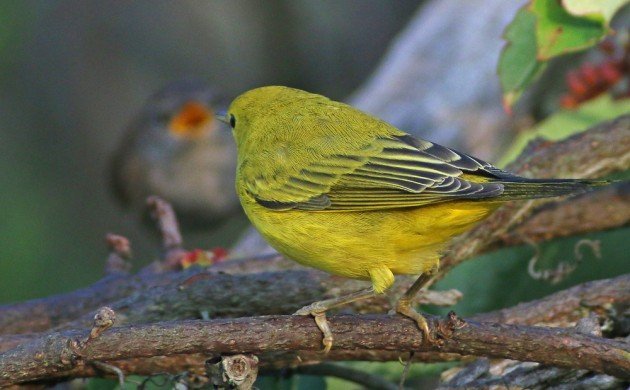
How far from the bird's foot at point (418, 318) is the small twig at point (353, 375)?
626 mm

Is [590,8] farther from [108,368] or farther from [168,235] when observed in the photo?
[108,368]

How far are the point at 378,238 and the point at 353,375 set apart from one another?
715mm

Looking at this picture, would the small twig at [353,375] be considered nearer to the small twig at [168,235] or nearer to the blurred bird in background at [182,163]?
the small twig at [168,235]

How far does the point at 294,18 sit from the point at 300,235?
222 inches

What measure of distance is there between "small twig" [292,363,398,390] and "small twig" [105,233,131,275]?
0.91m

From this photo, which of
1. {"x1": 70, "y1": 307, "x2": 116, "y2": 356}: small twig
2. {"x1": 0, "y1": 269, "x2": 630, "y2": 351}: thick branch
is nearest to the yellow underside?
{"x1": 0, "y1": 269, "x2": 630, "y2": 351}: thick branch

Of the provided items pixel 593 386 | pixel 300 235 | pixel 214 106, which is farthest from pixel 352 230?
pixel 214 106

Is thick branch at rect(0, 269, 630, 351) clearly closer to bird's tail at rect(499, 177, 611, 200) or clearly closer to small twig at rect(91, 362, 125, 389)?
small twig at rect(91, 362, 125, 389)

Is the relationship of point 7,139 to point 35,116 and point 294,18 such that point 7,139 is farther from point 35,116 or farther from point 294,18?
point 294,18

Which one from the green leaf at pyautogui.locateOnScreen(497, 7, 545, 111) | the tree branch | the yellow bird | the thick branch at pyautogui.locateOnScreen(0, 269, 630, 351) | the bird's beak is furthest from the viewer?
the bird's beak

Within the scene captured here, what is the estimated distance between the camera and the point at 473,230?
331cm

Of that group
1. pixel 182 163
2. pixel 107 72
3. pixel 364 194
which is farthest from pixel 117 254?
pixel 107 72

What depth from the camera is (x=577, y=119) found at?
14.6 feet

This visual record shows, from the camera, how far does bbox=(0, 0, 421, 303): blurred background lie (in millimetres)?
8008
